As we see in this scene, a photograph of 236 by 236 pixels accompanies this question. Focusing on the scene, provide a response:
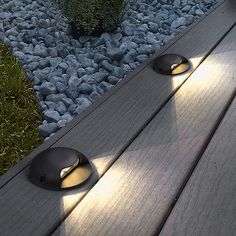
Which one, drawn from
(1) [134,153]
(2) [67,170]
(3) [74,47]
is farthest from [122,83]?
(3) [74,47]

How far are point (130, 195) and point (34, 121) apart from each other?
0.88 metres

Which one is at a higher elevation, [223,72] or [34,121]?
[223,72]

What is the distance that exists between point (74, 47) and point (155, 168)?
1414 millimetres

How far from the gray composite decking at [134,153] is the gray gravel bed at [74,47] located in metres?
0.36

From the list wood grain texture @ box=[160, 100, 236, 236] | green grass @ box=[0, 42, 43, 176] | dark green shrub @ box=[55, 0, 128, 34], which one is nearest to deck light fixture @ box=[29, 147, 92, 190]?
wood grain texture @ box=[160, 100, 236, 236]

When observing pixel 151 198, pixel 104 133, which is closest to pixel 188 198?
pixel 151 198

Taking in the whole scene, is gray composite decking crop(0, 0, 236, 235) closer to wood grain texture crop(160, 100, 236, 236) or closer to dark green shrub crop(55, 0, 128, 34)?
wood grain texture crop(160, 100, 236, 236)

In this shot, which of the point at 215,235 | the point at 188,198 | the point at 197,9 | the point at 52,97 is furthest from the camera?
the point at 197,9

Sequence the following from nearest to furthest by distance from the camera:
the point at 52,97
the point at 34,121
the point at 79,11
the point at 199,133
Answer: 1. the point at 199,133
2. the point at 34,121
3. the point at 52,97
4. the point at 79,11

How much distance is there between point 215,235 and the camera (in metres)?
1.01

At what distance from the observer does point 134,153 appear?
1.29 m

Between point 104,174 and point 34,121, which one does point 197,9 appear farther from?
point 104,174

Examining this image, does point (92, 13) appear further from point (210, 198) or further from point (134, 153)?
point (210, 198)

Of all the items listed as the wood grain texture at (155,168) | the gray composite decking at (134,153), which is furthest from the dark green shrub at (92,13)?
the wood grain texture at (155,168)
